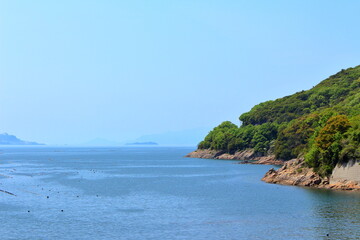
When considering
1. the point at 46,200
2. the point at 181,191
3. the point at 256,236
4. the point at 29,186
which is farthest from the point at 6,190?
the point at 256,236

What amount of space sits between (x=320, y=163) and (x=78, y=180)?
61.9 meters

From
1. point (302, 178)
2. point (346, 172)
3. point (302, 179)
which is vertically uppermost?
point (346, 172)

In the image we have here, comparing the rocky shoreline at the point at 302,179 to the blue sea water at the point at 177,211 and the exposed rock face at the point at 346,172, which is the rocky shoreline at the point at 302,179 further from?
the blue sea water at the point at 177,211

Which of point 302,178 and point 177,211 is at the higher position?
point 302,178

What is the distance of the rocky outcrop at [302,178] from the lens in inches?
3738

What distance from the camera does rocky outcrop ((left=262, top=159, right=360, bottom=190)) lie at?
9494cm

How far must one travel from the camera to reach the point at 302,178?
105875mm

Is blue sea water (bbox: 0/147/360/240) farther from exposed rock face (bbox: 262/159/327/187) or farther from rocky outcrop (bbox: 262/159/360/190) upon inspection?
exposed rock face (bbox: 262/159/327/187)

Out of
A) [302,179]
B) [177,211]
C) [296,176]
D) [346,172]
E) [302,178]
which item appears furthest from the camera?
[296,176]

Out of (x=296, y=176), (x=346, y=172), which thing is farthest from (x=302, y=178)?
(x=346, y=172)

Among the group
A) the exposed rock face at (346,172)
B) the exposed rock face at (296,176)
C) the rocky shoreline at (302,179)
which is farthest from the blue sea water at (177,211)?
the exposed rock face at (346,172)

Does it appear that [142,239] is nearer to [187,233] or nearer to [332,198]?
[187,233]

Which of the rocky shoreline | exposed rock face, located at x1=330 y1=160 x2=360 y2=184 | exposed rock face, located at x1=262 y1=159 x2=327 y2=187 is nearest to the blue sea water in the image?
the rocky shoreline

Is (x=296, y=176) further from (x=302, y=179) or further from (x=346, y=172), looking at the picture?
(x=346, y=172)
